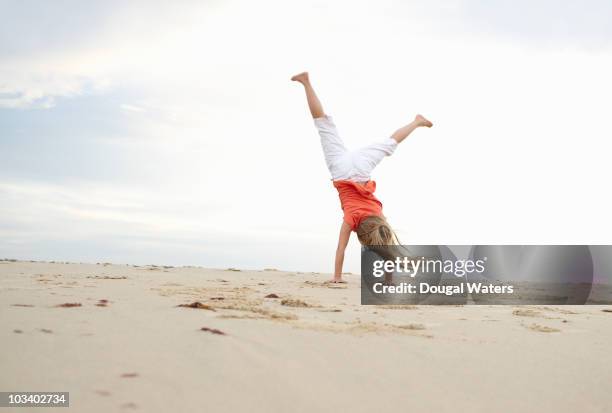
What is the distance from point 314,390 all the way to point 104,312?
142 centimetres

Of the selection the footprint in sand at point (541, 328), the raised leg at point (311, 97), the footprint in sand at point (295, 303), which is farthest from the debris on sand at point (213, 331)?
the raised leg at point (311, 97)

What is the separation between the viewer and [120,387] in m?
1.75

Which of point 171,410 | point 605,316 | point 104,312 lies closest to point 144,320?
point 104,312

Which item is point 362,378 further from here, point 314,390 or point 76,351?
point 76,351

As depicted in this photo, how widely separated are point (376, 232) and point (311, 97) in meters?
1.72

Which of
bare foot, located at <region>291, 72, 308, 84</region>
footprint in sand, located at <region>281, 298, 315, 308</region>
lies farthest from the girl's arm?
footprint in sand, located at <region>281, 298, 315, 308</region>

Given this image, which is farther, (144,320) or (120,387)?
(144,320)

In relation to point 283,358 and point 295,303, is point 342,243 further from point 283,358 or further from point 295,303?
point 283,358

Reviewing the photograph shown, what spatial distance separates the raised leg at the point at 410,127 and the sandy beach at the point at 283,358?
360cm

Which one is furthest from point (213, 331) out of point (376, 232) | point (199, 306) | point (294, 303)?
point (376, 232)

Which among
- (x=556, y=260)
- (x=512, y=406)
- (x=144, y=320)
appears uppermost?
(x=556, y=260)

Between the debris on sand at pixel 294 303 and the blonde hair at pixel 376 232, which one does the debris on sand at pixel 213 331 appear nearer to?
the debris on sand at pixel 294 303

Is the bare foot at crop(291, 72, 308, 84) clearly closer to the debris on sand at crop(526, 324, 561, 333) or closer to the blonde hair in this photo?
the blonde hair

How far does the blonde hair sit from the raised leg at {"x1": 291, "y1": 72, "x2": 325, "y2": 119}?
52.8 inches
